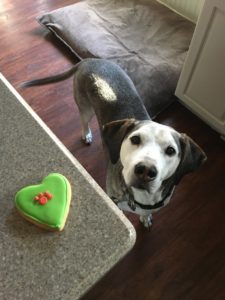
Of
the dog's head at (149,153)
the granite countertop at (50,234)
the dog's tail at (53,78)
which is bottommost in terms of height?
the dog's tail at (53,78)

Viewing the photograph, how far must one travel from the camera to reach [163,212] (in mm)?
2123

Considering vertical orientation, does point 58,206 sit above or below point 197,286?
above

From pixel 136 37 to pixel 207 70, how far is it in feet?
3.72

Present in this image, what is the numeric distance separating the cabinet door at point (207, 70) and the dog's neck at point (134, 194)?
38.0 inches

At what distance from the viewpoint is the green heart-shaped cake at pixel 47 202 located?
0.68 meters

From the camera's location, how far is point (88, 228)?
2.28 ft

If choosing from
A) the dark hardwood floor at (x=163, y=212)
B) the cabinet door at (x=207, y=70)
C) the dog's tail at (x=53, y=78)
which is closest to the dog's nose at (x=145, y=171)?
the dark hardwood floor at (x=163, y=212)

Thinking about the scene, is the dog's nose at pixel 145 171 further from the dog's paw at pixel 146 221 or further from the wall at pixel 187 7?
the wall at pixel 187 7

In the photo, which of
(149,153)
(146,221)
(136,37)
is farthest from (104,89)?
(136,37)

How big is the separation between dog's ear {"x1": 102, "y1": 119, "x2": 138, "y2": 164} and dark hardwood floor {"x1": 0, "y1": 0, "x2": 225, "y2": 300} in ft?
2.48

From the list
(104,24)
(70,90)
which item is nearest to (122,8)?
(104,24)

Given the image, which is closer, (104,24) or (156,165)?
(156,165)

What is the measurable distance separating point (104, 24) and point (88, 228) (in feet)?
9.24

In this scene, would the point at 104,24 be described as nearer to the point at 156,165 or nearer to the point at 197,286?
the point at 156,165
